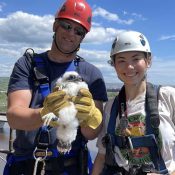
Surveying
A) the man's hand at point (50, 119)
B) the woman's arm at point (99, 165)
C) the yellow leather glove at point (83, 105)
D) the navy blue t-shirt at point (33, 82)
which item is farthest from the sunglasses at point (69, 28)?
the woman's arm at point (99, 165)

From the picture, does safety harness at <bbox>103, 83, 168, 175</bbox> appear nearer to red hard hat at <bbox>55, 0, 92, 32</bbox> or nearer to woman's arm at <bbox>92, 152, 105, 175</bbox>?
woman's arm at <bbox>92, 152, 105, 175</bbox>

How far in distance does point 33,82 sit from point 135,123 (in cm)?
108

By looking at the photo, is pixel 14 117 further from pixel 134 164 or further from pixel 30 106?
pixel 134 164

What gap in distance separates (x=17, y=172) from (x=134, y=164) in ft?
4.07

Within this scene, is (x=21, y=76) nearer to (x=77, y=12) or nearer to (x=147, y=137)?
(x=77, y=12)

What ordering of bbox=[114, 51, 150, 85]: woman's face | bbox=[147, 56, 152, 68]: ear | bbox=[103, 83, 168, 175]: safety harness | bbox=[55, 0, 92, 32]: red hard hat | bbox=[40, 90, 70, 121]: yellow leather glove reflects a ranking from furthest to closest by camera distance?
bbox=[55, 0, 92, 32]: red hard hat < bbox=[147, 56, 152, 68]: ear < bbox=[114, 51, 150, 85]: woman's face < bbox=[103, 83, 168, 175]: safety harness < bbox=[40, 90, 70, 121]: yellow leather glove

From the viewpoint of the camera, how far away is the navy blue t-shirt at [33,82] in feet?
11.6

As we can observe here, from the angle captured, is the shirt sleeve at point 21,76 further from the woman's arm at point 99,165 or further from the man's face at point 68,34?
the woman's arm at point 99,165

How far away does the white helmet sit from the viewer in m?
3.36

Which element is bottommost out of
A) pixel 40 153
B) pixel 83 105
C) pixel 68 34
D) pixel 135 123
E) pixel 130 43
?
pixel 40 153

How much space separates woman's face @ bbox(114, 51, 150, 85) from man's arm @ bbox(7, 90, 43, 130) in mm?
869

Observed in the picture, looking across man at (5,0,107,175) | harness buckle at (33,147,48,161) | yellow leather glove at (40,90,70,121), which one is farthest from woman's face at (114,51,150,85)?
harness buckle at (33,147,48,161)

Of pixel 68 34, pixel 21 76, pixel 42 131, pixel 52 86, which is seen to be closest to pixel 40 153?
pixel 42 131

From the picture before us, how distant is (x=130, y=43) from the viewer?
337 centimetres
